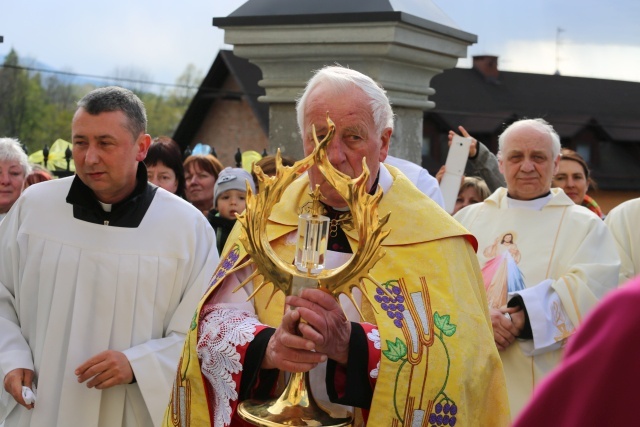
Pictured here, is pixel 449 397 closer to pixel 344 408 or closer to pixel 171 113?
pixel 344 408

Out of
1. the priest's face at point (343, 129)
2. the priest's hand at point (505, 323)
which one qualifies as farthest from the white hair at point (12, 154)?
the priest's face at point (343, 129)

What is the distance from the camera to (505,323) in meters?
4.98

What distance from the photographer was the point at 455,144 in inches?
281

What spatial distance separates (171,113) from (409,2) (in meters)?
81.5

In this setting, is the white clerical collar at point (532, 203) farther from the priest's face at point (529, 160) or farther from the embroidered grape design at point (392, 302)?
the embroidered grape design at point (392, 302)

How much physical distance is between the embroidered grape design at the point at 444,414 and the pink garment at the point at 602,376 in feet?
6.72

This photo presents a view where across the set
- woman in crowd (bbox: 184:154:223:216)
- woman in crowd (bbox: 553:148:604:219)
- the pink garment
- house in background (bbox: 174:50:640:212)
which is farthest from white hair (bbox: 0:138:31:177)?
house in background (bbox: 174:50:640:212)

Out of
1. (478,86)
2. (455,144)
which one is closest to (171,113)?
(478,86)

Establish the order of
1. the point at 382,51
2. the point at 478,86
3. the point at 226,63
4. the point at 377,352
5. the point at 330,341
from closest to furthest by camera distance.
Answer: the point at 330,341 < the point at 377,352 < the point at 382,51 < the point at 226,63 < the point at 478,86

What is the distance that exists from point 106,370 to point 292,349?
1.63 meters

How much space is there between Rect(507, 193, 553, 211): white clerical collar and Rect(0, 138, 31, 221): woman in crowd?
312 centimetres

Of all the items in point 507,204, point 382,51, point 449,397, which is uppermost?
point 382,51

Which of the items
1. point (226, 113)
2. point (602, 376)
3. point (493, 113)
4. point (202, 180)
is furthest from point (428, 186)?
point (493, 113)

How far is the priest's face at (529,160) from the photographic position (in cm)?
554
